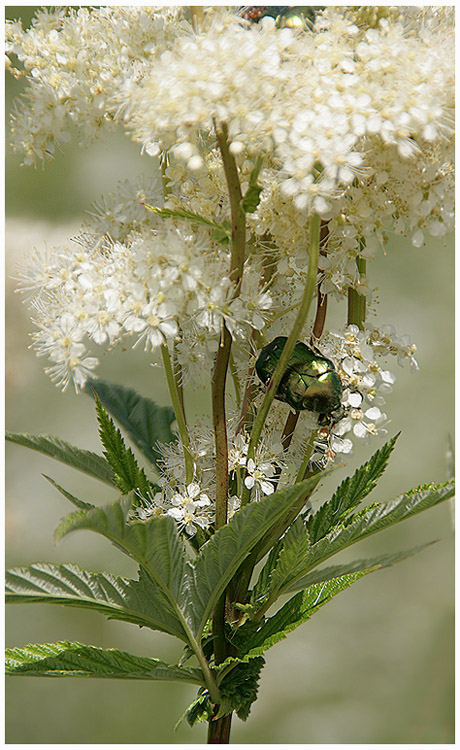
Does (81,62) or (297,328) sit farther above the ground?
(81,62)

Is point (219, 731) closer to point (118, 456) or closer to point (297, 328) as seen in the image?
point (118, 456)

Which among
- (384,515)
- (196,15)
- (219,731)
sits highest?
(196,15)

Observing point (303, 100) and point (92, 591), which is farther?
point (92, 591)

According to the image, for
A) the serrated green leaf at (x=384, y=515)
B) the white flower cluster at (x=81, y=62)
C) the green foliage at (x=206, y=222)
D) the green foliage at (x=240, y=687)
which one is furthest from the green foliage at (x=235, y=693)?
the white flower cluster at (x=81, y=62)

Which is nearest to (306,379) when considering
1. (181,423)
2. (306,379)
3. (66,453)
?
(306,379)

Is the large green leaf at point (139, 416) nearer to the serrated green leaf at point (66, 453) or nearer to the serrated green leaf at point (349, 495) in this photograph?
the serrated green leaf at point (66, 453)

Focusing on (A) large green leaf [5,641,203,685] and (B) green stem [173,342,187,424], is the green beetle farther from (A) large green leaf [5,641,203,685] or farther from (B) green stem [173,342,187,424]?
(A) large green leaf [5,641,203,685]
